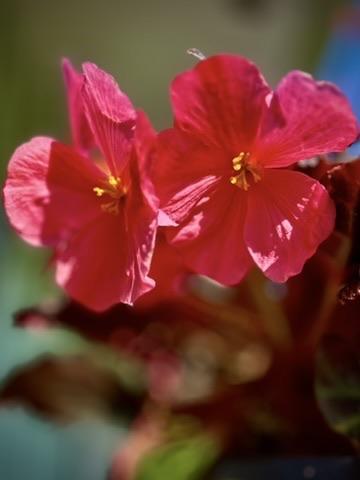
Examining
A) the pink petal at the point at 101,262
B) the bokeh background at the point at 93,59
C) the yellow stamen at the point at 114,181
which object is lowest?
the bokeh background at the point at 93,59

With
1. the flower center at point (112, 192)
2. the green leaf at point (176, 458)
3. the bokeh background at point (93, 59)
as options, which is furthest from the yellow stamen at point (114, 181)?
the bokeh background at point (93, 59)

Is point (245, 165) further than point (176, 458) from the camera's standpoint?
No

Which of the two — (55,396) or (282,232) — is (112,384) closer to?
(55,396)

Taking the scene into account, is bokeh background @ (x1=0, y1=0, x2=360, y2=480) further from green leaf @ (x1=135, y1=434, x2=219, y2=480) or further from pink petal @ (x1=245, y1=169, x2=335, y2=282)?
pink petal @ (x1=245, y1=169, x2=335, y2=282)

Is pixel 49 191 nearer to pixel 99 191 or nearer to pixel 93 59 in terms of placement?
pixel 99 191

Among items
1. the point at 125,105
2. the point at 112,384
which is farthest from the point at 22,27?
the point at 125,105

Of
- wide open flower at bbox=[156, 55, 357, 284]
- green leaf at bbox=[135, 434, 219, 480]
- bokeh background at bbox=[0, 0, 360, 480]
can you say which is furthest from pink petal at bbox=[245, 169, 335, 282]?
bokeh background at bbox=[0, 0, 360, 480]

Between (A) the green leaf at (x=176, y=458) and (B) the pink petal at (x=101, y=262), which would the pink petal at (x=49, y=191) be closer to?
(B) the pink petal at (x=101, y=262)

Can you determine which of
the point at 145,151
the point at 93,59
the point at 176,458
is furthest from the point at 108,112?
the point at 93,59
